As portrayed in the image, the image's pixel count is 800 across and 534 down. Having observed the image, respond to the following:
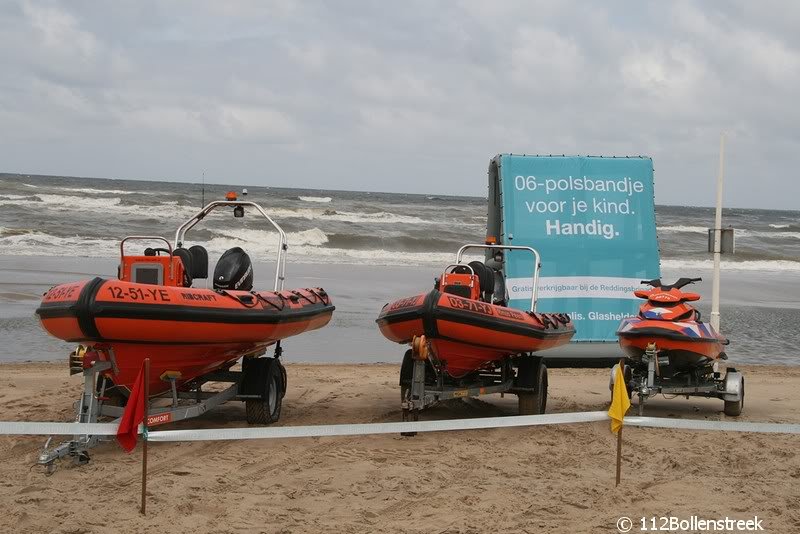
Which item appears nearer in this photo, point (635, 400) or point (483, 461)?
point (483, 461)

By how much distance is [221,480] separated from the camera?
242 inches

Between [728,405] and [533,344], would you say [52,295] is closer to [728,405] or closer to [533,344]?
[533,344]

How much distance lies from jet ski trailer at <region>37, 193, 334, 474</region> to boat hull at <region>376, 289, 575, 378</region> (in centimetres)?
89

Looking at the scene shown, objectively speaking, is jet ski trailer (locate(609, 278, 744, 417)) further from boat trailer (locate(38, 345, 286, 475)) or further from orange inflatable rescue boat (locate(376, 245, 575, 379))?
boat trailer (locate(38, 345, 286, 475))

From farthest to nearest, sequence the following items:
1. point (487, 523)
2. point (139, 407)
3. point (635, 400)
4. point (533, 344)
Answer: point (635, 400) → point (533, 344) → point (139, 407) → point (487, 523)

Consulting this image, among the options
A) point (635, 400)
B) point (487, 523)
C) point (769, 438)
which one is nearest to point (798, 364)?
point (635, 400)

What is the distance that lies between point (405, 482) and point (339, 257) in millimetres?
23827

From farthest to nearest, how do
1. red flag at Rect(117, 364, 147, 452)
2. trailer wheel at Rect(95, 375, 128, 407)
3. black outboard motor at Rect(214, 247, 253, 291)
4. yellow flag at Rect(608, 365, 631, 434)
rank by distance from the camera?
1. black outboard motor at Rect(214, 247, 253, 291)
2. trailer wheel at Rect(95, 375, 128, 407)
3. yellow flag at Rect(608, 365, 631, 434)
4. red flag at Rect(117, 364, 147, 452)

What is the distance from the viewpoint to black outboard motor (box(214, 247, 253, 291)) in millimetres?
7938

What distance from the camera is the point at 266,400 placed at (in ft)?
26.4

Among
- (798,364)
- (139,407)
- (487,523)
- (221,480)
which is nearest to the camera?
(487,523)

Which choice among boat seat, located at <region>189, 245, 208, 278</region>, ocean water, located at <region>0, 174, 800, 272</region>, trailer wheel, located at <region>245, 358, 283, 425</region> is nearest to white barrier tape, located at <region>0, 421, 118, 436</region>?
trailer wheel, located at <region>245, 358, 283, 425</region>

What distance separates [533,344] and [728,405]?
1981 mm

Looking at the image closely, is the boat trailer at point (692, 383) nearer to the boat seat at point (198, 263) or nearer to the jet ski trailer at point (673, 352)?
the jet ski trailer at point (673, 352)
